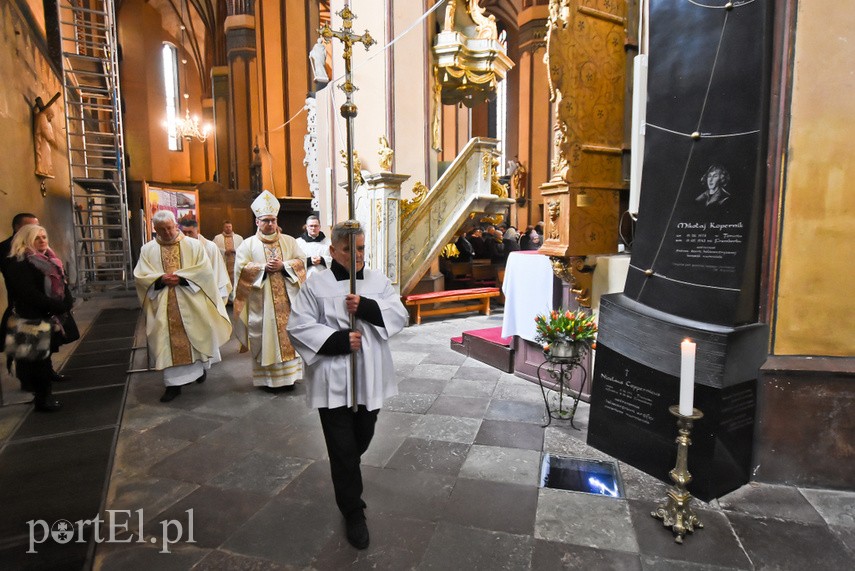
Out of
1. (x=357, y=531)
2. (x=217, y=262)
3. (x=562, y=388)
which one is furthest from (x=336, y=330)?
(x=217, y=262)

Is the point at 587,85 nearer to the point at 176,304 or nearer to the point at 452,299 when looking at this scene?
the point at 176,304

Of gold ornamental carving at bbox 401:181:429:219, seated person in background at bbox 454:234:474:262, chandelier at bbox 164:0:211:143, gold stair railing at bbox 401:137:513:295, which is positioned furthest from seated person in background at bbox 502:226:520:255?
chandelier at bbox 164:0:211:143

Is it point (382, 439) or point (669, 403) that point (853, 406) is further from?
point (382, 439)

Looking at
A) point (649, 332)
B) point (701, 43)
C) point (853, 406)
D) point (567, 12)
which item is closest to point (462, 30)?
point (567, 12)

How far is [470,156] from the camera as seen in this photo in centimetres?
854

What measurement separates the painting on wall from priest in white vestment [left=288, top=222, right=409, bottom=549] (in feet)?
32.1

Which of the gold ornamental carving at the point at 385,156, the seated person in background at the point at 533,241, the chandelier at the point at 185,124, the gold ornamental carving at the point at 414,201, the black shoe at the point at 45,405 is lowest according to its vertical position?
the black shoe at the point at 45,405

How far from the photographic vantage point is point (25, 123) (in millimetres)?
6699

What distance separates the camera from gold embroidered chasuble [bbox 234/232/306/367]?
4789 millimetres

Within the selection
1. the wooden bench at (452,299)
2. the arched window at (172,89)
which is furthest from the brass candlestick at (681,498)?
the arched window at (172,89)

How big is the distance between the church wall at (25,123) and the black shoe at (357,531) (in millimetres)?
5132

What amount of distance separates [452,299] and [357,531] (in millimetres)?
6160

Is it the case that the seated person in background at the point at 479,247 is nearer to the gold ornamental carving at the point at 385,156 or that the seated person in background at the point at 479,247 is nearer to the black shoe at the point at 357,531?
the gold ornamental carving at the point at 385,156

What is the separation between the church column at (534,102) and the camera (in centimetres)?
1708
